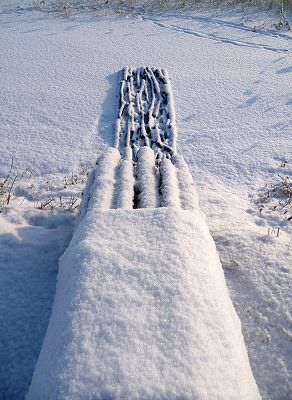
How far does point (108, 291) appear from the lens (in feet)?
5.80

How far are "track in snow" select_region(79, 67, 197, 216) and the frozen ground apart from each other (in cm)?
20

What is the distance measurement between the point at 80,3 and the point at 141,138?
5715 mm

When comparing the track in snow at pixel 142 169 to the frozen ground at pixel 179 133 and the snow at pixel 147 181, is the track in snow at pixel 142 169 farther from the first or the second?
the frozen ground at pixel 179 133

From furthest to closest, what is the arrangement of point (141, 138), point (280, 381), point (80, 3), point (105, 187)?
point (80, 3)
point (141, 138)
point (105, 187)
point (280, 381)

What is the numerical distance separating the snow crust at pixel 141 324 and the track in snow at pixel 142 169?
0.45 meters

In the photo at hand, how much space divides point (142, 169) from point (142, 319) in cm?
157

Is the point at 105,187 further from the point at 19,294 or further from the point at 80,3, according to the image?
the point at 80,3

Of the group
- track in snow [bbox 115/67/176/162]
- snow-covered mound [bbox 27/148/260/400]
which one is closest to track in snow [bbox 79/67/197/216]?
track in snow [bbox 115/67/176/162]

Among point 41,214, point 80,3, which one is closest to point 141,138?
point 41,214

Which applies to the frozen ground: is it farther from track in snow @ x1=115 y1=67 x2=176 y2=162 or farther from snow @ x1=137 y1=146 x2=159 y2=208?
snow @ x1=137 y1=146 x2=159 y2=208

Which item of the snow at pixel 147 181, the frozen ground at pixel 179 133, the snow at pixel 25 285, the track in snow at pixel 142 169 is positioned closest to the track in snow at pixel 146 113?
the track in snow at pixel 142 169

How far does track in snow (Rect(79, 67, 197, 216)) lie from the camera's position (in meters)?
2.62

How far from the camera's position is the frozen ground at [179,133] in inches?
83.9

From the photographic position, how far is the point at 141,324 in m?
1.64
